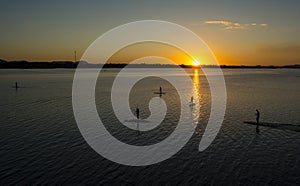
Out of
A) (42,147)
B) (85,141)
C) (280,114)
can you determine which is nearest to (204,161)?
(85,141)

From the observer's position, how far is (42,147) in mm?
28812

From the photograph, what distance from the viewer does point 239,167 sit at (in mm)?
24266

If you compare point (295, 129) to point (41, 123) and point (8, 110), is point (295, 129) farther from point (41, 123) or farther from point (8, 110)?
point (8, 110)

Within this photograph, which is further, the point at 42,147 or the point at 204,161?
the point at 42,147

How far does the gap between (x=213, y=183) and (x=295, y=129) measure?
23.0 m

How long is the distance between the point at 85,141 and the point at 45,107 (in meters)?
28.3

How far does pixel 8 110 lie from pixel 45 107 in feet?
23.8

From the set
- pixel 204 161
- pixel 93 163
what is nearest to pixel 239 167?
pixel 204 161

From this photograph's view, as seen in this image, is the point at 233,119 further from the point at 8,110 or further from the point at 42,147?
the point at 8,110

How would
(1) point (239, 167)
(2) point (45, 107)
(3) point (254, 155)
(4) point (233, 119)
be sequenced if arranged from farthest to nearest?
(2) point (45, 107), (4) point (233, 119), (3) point (254, 155), (1) point (239, 167)

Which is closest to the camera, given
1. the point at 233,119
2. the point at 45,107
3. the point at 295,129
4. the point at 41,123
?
the point at 295,129

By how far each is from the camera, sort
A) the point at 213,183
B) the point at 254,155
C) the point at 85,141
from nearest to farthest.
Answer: the point at 213,183, the point at 254,155, the point at 85,141

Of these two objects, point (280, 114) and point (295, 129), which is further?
point (280, 114)

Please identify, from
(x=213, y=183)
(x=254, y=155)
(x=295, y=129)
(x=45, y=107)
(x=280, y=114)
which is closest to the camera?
(x=213, y=183)
